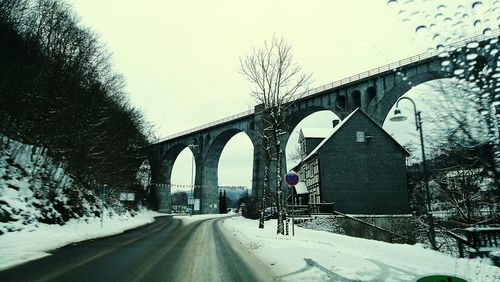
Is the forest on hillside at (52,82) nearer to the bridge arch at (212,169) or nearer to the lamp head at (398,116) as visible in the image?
the lamp head at (398,116)

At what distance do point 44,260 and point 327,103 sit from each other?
128 feet

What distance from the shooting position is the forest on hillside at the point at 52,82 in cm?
1608

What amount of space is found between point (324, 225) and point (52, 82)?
2047cm

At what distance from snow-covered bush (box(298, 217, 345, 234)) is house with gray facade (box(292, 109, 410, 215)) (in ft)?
21.4

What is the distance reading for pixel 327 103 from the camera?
4325cm

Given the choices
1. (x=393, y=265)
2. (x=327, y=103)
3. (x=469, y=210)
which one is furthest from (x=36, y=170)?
(x=327, y=103)

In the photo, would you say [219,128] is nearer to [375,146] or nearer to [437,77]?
[375,146]

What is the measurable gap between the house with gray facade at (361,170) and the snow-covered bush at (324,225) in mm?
6528

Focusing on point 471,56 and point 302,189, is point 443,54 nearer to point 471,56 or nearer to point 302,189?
point 471,56

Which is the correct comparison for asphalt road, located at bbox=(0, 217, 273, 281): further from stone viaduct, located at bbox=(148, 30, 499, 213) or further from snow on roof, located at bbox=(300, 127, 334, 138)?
snow on roof, located at bbox=(300, 127, 334, 138)

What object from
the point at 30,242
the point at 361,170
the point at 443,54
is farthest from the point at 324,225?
the point at 443,54

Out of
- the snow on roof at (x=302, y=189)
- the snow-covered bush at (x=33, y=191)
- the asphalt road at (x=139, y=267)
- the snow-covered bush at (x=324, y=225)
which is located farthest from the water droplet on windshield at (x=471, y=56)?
the snow on roof at (x=302, y=189)

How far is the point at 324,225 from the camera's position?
25828 millimetres

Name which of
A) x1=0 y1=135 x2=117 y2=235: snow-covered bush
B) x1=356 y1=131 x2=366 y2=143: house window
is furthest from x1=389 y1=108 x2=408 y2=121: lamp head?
x1=356 y1=131 x2=366 y2=143: house window
